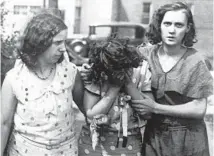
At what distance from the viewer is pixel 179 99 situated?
2332mm

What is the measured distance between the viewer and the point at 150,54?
7.91 feet

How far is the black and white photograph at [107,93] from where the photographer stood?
2043mm

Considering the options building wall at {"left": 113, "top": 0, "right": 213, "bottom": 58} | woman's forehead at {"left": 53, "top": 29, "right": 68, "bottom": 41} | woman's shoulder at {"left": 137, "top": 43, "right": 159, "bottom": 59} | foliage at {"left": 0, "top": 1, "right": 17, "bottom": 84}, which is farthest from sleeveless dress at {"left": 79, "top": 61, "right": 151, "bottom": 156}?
building wall at {"left": 113, "top": 0, "right": 213, "bottom": 58}

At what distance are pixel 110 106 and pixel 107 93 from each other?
0.08 metres

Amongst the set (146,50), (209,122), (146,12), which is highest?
(146,50)

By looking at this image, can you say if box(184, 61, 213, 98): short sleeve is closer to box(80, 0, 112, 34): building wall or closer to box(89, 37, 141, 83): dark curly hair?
box(89, 37, 141, 83): dark curly hair

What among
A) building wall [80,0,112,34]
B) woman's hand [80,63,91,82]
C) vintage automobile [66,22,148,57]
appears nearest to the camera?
woman's hand [80,63,91,82]

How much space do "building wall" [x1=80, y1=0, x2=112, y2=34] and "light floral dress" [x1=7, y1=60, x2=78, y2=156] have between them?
57.0 ft

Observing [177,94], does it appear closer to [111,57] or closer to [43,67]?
[111,57]

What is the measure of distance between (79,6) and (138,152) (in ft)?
63.8

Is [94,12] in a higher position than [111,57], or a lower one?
lower

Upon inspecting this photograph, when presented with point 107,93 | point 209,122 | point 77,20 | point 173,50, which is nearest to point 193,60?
A: point 173,50

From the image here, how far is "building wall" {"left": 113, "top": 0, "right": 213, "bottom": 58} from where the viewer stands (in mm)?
17766

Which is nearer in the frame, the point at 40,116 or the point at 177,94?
the point at 40,116
